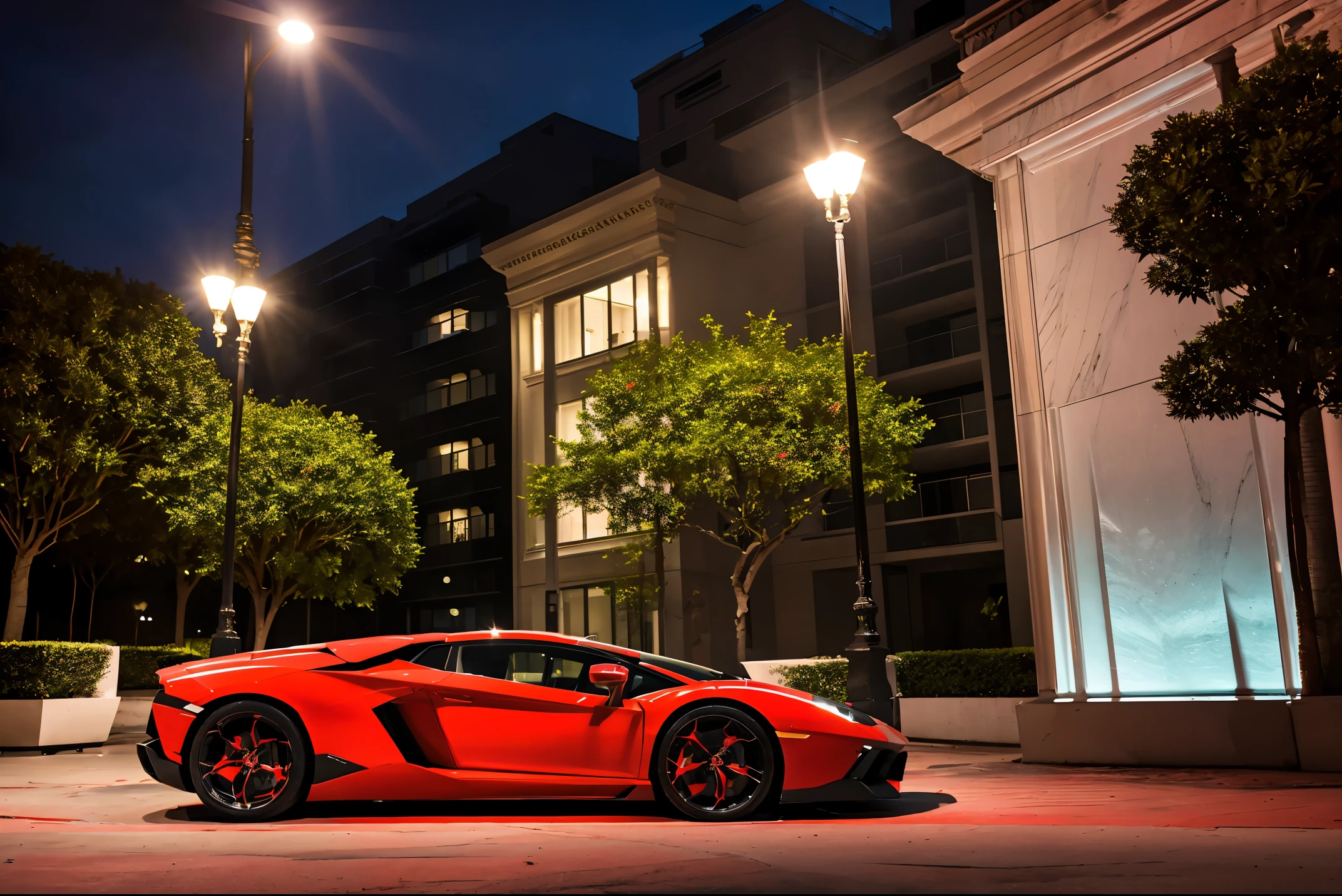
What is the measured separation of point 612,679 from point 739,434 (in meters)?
16.7

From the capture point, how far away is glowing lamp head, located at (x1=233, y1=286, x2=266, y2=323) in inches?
586

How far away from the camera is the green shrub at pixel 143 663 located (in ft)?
85.4

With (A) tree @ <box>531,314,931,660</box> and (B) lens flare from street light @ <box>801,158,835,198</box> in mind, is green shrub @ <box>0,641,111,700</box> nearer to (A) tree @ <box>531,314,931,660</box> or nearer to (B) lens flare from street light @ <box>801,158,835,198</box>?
(A) tree @ <box>531,314,931,660</box>

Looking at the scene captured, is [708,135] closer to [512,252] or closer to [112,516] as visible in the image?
[512,252]

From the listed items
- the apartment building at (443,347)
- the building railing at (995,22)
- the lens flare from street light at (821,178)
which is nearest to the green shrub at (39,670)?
the lens flare from street light at (821,178)

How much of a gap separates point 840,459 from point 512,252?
18690 mm

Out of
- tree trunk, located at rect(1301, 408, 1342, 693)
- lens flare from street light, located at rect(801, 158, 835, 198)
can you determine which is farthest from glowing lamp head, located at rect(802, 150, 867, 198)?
tree trunk, located at rect(1301, 408, 1342, 693)

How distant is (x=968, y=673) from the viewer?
15703 millimetres

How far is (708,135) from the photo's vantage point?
140 feet

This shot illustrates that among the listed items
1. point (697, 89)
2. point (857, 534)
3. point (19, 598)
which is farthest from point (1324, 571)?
point (697, 89)

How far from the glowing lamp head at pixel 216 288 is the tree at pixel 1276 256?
11.6 meters

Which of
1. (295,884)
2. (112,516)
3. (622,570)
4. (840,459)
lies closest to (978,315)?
(840,459)

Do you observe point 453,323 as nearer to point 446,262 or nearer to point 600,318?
point 446,262

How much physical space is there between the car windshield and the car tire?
2268 millimetres
